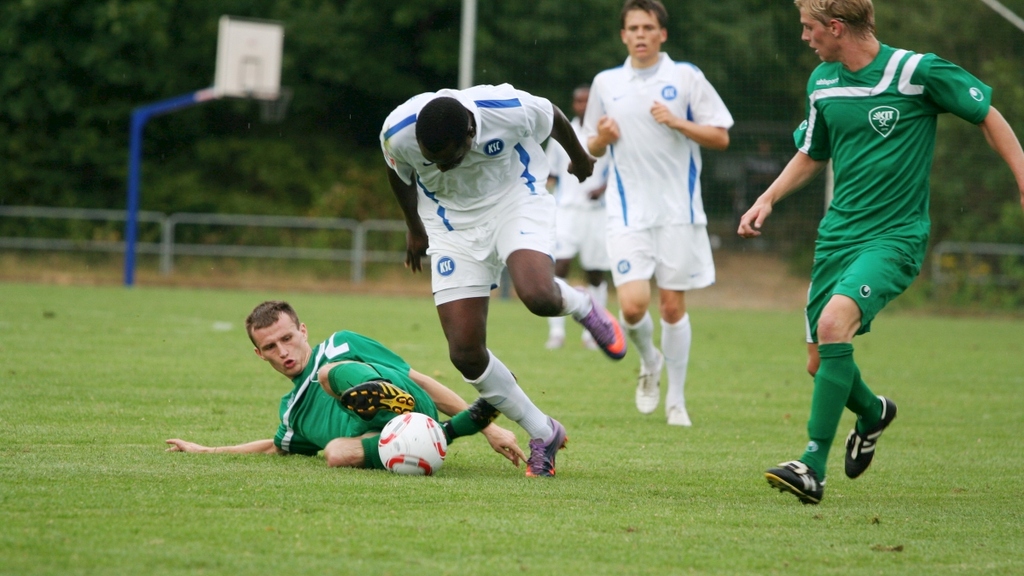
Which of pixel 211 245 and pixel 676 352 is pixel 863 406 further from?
pixel 211 245

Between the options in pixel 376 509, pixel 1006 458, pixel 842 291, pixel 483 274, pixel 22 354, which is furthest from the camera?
pixel 22 354

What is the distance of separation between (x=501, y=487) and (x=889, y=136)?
2.20m

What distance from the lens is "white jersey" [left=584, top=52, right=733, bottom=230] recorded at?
790 cm

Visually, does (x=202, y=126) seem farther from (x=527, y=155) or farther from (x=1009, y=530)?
(x=1009, y=530)

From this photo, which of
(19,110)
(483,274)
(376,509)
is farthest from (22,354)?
(19,110)

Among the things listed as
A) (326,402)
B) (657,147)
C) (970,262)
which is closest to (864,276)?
(326,402)

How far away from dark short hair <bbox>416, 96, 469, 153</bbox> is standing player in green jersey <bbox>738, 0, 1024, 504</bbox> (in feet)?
4.38

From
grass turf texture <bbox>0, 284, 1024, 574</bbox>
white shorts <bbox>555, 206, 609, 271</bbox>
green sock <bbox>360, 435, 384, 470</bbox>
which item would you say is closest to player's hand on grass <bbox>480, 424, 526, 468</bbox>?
grass turf texture <bbox>0, 284, 1024, 574</bbox>

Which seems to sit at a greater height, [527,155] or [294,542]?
[527,155]

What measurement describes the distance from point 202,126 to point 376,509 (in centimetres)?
2698

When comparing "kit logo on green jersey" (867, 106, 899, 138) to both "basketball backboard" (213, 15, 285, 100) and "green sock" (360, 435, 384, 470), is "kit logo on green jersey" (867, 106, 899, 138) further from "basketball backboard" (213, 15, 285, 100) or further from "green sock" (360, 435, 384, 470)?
"basketball backboard" (213, 15, 285, 100)

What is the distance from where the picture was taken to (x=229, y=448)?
18.3 ft

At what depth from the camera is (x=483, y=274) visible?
5.43 m

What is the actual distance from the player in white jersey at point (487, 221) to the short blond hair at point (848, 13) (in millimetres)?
1313
